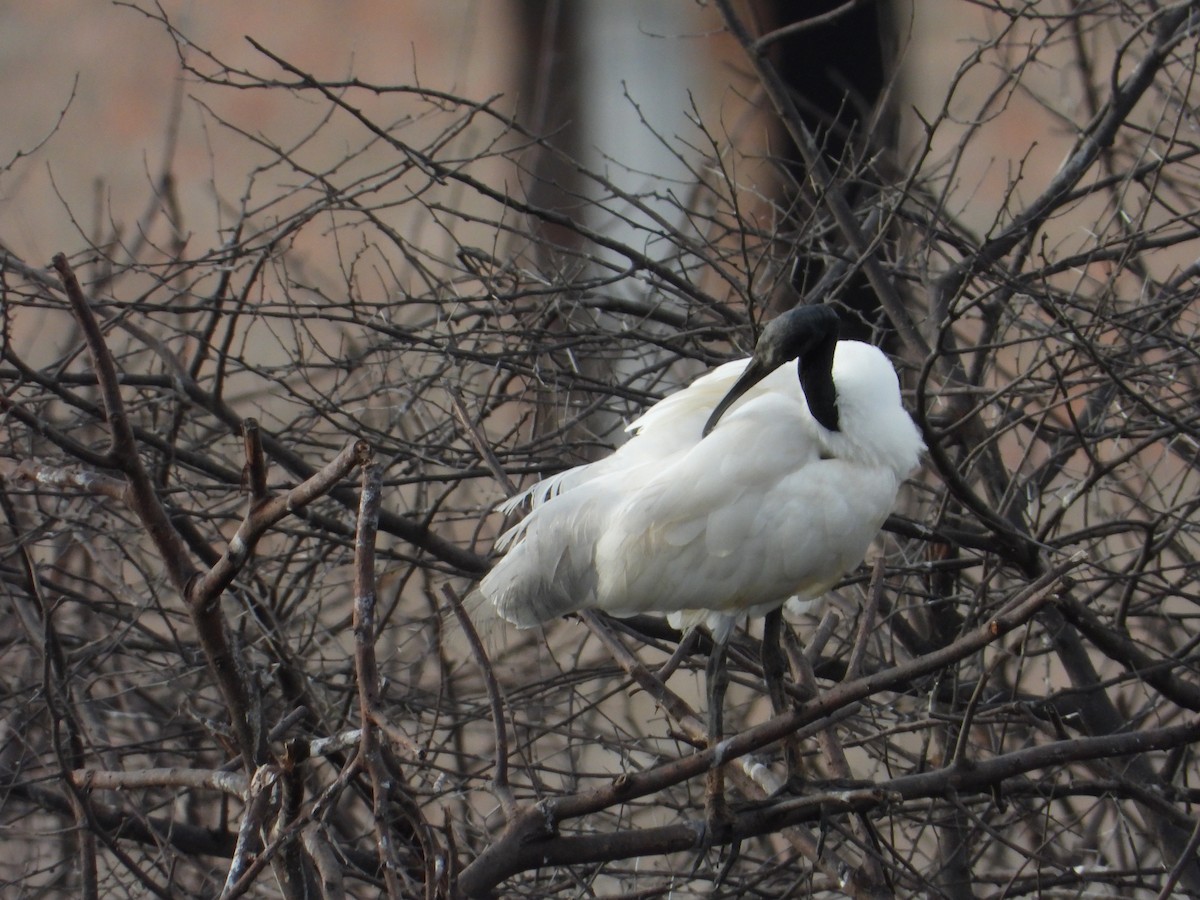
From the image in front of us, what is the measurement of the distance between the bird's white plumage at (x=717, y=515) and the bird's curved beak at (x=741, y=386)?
3 cm

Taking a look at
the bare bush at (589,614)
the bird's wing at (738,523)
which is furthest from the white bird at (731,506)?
Answer: the bare bush at (589,614)

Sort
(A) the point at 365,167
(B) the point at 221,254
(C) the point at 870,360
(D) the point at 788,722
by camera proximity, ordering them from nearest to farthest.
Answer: (D) the point at 788,722 < (C) the point at 870,360 < (B) the point at 221,254 < (A) the point at 365,167

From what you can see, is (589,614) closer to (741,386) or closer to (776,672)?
(776,672)

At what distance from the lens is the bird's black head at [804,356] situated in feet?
12.4

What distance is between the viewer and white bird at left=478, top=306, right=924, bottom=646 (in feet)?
12.7

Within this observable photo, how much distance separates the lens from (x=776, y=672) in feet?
12.9

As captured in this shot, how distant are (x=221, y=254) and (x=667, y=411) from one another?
141 cm

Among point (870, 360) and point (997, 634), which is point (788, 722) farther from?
point (870, 360)

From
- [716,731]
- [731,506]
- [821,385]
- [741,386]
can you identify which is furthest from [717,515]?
[716,731]

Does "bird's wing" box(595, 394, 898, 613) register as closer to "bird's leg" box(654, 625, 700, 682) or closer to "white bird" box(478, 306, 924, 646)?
"white bird" box(478, 306, 924, 646)

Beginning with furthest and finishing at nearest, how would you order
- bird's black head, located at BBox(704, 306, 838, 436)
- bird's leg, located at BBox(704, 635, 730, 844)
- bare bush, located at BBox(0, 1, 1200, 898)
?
bird's black head, located at BBox(704, 306, 838, 436) → bird's leg, located at BBox(704, 635, 730, 844) → bare bush, located at BBox(0, 1, 1200, 898)

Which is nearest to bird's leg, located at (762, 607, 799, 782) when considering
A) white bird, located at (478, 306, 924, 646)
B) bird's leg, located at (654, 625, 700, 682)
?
white bird, located at (478, 306, 924, 646)

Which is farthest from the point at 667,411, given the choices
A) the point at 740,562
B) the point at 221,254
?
the point at 221,254

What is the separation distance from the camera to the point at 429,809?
6.34 meters
